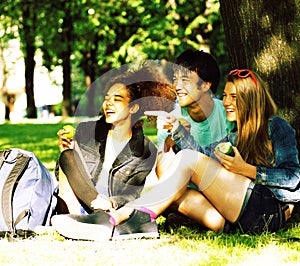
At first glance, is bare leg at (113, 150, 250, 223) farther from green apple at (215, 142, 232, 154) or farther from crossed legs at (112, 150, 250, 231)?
green apple at (215, 142, 232, 154)

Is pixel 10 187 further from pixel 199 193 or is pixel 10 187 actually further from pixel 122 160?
pixel 199 193

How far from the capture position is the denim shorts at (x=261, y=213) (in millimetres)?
4270

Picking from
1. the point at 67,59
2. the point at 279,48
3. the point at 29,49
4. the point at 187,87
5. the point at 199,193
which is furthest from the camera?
the point at 29,49

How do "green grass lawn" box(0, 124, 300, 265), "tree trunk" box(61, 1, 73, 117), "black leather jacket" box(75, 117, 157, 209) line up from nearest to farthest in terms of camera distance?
"green grass lawn" box(0, 124, 300, 265)
"black leather jacket" box(75, 117, 157, 209)
"tree trunk" box(61, 1, 73, 117)

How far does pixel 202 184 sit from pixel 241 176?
241mm

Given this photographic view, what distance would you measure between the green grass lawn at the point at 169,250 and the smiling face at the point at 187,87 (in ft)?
2.87

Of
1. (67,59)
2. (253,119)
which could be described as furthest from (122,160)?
(67,59)

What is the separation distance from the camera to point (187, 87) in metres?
4.89

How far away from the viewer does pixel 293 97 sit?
204 inches

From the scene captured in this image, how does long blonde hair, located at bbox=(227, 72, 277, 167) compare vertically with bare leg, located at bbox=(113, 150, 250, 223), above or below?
above

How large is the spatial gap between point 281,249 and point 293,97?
155 cm

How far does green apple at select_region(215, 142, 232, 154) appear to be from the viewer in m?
4.28

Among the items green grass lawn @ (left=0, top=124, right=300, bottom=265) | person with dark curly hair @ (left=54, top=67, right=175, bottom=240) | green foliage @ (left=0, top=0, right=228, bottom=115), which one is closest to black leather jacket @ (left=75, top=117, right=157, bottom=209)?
person with dark curly hair @ (left=54, top=67, right=175, bottom=240)

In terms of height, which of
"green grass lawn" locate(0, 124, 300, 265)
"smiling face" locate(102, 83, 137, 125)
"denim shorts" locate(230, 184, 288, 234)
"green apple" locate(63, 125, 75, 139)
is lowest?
"green grass lawn" locate(0, 124, 300, 265)
